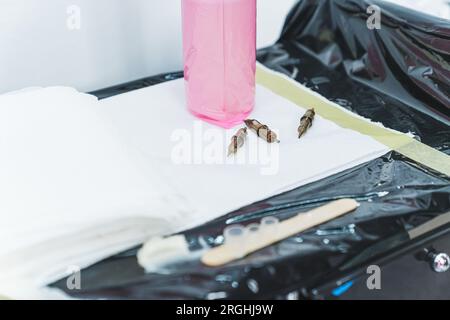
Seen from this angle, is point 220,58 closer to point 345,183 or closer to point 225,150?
point 225,150

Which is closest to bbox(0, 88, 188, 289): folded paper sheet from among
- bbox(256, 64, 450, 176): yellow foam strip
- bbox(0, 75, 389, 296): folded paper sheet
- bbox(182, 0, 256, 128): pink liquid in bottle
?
bbox(0, 75, 389, 296): folded paper sheet

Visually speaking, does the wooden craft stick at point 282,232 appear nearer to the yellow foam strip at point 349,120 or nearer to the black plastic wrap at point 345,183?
the black plastic wrap at point 345,183

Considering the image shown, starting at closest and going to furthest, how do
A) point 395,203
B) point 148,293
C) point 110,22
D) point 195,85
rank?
point 148,293 → point 395,203 → point 195,85 → point 110,22

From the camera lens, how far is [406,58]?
40.1 inches

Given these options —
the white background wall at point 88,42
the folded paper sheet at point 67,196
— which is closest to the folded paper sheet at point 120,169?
the folded paper sheet at point 67,196

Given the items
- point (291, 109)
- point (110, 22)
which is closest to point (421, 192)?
point (291, 109)

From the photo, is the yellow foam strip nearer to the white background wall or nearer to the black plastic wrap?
the black plastic wrap

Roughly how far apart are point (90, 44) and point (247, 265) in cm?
54

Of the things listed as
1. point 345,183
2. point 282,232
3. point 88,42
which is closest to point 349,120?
point 345,183

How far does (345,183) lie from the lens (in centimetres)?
80

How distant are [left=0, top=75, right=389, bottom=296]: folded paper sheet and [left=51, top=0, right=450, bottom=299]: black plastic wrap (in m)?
0.03

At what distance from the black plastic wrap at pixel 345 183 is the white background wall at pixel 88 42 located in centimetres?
5

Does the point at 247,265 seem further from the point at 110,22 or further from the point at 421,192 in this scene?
the point at 110,22

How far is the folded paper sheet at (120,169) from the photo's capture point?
67 cm
